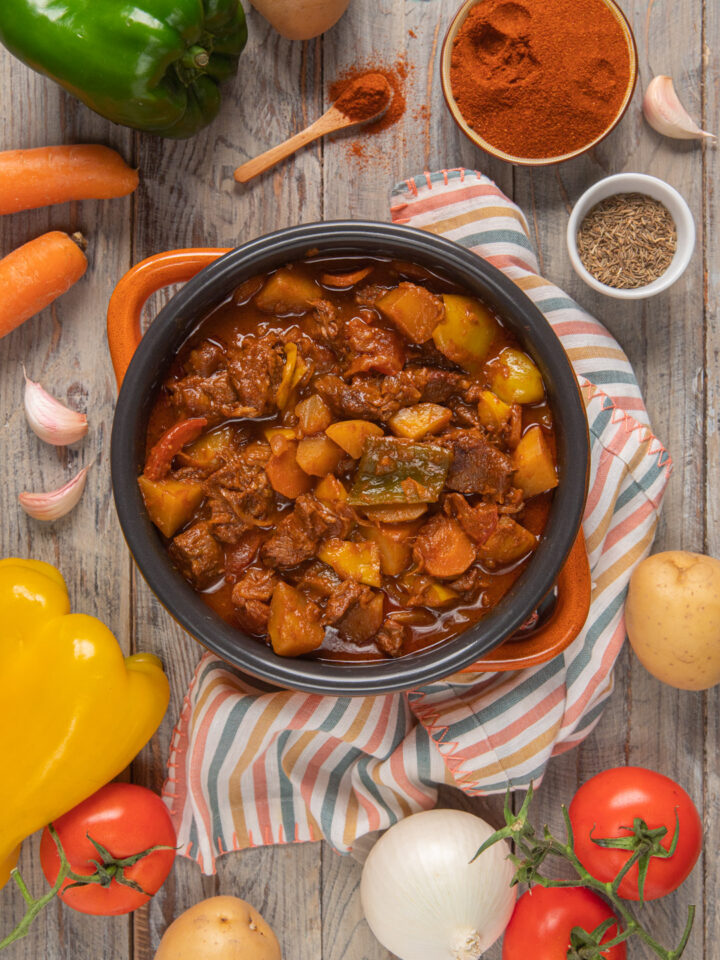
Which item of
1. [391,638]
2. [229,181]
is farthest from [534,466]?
[229,181]

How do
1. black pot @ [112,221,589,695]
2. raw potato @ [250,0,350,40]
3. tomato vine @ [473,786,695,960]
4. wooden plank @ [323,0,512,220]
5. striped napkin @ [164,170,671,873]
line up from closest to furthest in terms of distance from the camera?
1. black pot @ [112,221,589,695]
2. tomato vine @ [473,786,695,960]
3. raw potato @ [250,0,350,40]
4. striped napkin @ [164,170,671,873]
5. wooden plank @ [323,0,512,220]

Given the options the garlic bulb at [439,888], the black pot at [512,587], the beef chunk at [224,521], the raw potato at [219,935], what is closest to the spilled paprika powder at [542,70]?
the black pot at [512,587]

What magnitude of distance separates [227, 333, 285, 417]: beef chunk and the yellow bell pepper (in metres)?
0.92

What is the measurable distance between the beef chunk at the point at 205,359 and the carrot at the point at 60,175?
29.4 inches

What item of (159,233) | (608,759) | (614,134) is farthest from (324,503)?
(614,134)

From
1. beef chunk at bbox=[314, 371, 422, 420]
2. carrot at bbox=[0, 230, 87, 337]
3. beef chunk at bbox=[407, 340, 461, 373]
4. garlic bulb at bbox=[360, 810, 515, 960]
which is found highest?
carrot at bbox=[0, 230, 87, 337]

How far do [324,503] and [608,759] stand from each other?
4.52 feet

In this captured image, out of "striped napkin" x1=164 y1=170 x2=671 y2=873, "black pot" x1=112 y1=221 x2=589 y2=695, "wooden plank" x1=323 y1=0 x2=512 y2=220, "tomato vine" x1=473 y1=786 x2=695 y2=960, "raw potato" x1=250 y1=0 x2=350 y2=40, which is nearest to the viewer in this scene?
"black pot" x1=112 y1=221 x2=589 y2=695

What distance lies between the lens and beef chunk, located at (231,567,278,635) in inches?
86.2

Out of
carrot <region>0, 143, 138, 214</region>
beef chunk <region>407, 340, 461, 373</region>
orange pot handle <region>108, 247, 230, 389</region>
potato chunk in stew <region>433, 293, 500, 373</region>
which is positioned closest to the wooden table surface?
carrot <region>0, 143, 138, 214</region>

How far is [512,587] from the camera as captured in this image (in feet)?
7.22

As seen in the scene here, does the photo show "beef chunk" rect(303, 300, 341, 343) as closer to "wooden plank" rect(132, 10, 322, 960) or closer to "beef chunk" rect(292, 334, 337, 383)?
"beef chunk" rect(292, 334, 337, 383)

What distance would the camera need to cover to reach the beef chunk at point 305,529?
2.15 meters

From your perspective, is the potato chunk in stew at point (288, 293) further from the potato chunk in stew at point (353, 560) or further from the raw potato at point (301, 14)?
the raw potato at point (301, 14)
